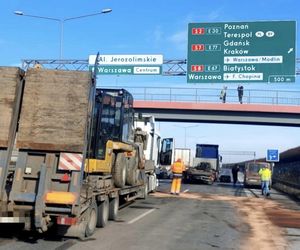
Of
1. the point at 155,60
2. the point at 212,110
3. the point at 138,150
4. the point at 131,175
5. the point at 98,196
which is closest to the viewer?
the point at 98,196

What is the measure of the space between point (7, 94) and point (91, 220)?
3.19 meters

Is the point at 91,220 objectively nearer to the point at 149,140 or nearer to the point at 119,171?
the point at 119,171

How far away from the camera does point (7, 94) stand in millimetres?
10570

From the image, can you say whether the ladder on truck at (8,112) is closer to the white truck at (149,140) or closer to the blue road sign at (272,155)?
the white truck at (149,140)

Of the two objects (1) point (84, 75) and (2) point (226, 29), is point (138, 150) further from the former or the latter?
(2) point (226, 29)

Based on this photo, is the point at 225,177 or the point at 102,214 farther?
the point at 225,177

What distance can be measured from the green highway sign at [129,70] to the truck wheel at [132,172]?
1797 centimetres

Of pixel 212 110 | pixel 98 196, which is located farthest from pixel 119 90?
pixel 212 110

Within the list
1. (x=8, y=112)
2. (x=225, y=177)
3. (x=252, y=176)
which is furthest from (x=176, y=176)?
(x=225, y=177)

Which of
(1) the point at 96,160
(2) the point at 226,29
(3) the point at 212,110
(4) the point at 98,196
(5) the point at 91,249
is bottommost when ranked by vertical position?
(5) the point at 91,249

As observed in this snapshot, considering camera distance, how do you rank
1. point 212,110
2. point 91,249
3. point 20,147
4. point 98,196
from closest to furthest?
point 91,249
point 20,147
point 98,196
point 212,110

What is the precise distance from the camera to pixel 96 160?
12.9m

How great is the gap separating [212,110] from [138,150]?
23.7 meters

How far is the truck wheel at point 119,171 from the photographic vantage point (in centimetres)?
1462
